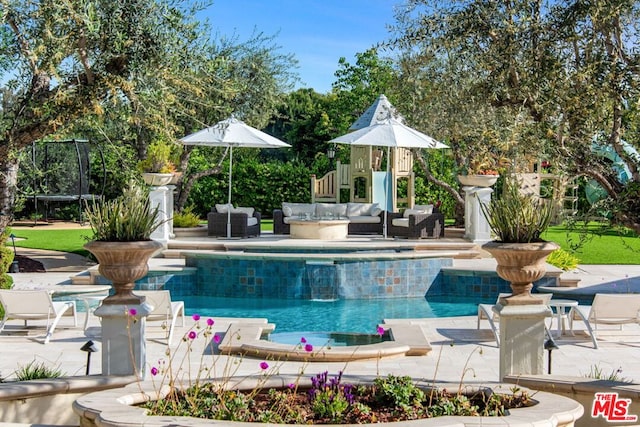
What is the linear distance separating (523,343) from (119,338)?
10.6 ft

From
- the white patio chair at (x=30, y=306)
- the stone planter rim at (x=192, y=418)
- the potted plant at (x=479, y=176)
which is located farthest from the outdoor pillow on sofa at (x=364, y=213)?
the stone planter rim at (x=192, y=418)

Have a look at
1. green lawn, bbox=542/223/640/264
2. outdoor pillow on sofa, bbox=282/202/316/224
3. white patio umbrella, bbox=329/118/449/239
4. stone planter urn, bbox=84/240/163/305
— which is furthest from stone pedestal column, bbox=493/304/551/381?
outdoor pillow on sofa, bbox=282/202/316/224

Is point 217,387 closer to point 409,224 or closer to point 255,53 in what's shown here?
point 409,224

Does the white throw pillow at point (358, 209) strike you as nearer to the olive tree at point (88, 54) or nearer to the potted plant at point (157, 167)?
the potted plant at point (157, 167)

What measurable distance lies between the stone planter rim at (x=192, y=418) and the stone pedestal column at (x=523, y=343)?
2.76 feet

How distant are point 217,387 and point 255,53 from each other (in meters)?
18.2

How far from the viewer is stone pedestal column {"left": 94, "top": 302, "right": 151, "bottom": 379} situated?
6.60m

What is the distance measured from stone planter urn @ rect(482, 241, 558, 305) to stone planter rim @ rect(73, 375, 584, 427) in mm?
1030

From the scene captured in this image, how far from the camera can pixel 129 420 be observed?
4.79 meters

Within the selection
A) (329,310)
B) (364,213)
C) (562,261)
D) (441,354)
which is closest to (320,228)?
(364,213)

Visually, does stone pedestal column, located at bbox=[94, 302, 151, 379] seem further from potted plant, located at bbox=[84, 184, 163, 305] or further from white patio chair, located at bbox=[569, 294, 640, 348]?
white patio chair, located at bbox=[569, 294, 640, 348]

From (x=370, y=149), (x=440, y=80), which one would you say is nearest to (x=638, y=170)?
(x=440, y=80)

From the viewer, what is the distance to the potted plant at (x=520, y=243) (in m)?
6.51

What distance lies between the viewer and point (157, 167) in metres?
18.1
